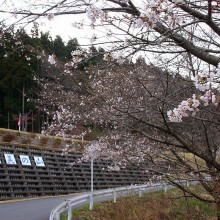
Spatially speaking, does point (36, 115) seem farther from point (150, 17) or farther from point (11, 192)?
point (150, 17)

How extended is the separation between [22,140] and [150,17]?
21.7 m

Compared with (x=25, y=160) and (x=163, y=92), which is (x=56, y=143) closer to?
(x=25, y=160)

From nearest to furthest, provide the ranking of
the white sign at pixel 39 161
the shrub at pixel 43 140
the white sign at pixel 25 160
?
the white sign at pixel 25 160
the white sign at pixel 39 161
the shrub at pixel 43 140

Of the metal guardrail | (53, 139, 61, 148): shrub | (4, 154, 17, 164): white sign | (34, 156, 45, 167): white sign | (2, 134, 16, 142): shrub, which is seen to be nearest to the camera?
the metal guardrail

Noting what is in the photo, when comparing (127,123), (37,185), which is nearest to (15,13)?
(127,123)

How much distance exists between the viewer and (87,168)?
26562 mm

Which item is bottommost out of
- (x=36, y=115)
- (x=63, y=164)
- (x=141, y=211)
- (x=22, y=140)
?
(x=141, y=211)

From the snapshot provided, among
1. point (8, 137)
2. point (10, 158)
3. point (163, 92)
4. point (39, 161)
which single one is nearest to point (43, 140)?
point (8, 137)

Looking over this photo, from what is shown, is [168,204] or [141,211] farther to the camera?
[168,204]

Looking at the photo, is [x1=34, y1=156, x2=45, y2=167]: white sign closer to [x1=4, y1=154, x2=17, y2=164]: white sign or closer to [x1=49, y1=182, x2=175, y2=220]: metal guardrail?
[x1=4, y1=154, x2=17, y2=164]: white sign

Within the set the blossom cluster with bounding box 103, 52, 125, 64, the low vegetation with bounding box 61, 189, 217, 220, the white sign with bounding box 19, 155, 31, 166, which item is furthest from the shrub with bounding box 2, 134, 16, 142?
the blossom cluster with bounding box 103, 52, 125, 64

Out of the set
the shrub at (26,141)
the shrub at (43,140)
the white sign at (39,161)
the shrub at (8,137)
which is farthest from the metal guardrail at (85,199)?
the shrub at (43,140)

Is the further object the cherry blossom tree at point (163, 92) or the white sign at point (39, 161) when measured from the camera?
the white sign at point (39, 161)

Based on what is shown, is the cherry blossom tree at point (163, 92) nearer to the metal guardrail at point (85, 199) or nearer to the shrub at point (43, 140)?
the metal guardrail at point (85, 199)
